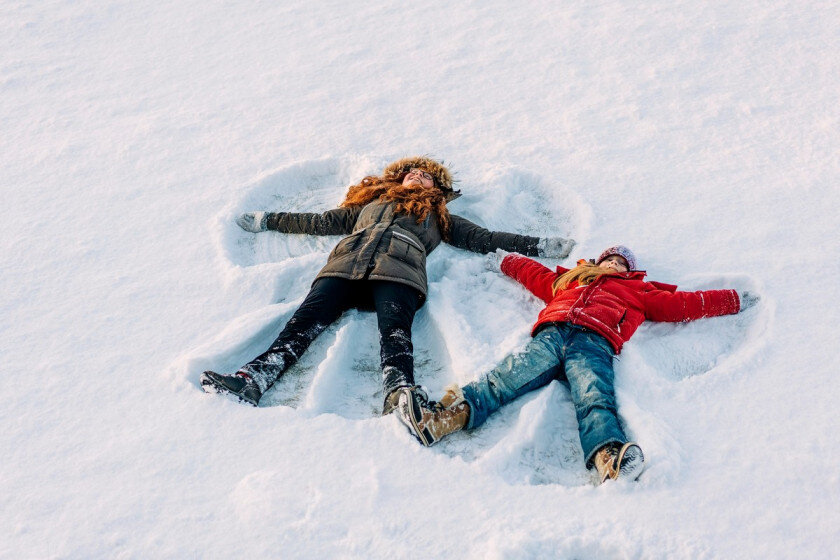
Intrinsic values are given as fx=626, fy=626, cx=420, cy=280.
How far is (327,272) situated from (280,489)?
1322 mm

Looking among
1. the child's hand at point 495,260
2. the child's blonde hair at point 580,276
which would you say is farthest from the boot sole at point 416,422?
the child's hand at point 495,260

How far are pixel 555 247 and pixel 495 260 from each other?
0.38 metres

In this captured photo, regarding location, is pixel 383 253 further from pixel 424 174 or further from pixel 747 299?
pixel 747 299

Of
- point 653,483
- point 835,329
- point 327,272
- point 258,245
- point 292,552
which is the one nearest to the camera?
point 292,552

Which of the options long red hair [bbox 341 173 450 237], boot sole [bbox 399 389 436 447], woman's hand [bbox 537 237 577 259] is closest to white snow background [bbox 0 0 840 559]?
boot sole [bbox 399 389 436 447]

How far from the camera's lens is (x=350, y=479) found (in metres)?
2.52

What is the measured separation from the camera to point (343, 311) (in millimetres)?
3523

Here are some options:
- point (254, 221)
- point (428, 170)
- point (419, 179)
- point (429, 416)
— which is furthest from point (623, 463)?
point (254, 221)

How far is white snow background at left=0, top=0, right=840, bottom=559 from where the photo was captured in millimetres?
2398

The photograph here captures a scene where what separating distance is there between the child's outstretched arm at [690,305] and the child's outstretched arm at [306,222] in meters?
1.91

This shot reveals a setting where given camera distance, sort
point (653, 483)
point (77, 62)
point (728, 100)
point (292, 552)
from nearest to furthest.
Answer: point (292, 552) → point (653, 483) → point (728, 100) → point (77, 62)

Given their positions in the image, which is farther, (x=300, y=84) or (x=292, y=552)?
(x=300, y=84)

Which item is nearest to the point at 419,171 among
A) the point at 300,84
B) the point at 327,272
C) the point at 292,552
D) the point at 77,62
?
the point at 327,272

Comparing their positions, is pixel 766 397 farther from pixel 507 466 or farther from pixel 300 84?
pixel 300 84
